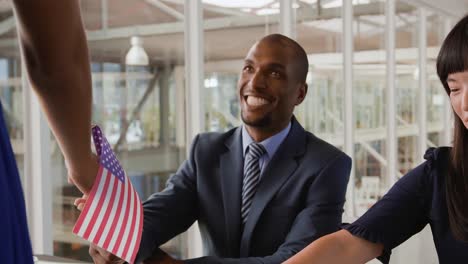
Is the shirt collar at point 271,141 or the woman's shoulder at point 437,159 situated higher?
the shirt collar at point 271,141

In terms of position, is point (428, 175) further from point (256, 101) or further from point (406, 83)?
point (406, 83)

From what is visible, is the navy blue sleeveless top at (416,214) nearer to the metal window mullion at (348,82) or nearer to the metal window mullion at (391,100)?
the metal window mullion at (348,82)

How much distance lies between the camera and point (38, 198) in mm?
2699

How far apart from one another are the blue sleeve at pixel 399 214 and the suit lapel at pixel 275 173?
0.34 m

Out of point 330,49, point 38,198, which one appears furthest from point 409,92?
point 38,198

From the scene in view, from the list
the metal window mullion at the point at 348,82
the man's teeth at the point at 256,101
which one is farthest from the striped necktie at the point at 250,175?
the metal window mullion at the point at 348,82

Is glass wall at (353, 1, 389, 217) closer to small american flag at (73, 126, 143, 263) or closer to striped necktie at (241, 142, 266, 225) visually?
striped necktie at (241, 142, 266, 225)

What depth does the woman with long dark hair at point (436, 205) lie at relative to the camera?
1.44 m

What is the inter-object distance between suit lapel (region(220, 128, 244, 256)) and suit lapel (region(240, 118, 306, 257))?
3 centimetres

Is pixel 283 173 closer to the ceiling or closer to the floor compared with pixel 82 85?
closer to the floor

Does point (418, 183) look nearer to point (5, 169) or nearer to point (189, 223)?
point (189, 223)

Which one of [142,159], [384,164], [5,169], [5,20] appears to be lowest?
[384,164]

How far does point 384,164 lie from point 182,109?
4.01 meters

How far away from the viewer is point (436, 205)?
156 centimetres
